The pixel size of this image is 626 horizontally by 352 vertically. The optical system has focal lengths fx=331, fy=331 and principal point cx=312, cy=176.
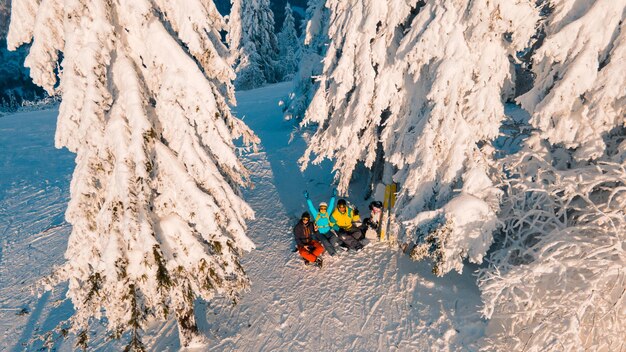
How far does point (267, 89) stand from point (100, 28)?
29.1 meters

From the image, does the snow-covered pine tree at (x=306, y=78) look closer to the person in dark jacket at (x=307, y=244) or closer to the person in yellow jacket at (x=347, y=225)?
the person in yellow jacket at (x=347, y=225)

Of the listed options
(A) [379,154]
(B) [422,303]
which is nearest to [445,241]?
(B) [422,303]

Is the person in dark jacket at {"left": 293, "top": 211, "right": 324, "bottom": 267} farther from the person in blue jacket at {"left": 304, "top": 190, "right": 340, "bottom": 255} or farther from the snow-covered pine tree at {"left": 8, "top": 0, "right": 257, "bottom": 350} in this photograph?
the snow-covered pine tree at {"left": 8, "top": 0, "right": 257, "bottom": 350}

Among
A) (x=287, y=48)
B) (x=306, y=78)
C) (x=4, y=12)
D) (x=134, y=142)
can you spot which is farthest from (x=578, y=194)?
(x=4, y=12)

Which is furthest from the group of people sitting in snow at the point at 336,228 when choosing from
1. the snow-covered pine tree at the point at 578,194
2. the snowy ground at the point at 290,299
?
the snow-covered pine tree at the point at 578,194

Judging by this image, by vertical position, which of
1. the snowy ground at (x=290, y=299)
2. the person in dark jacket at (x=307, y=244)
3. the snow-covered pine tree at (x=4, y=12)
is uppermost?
the snow-covered pine tree at (x=4, y=12)

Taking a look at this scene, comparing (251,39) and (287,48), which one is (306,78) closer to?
(251,39)

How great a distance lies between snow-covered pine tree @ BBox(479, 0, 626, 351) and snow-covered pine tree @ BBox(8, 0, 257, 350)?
5.70m

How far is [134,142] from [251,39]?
33582 millimetres

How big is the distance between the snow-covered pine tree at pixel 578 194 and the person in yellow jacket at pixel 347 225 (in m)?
3.98

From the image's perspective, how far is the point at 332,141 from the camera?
411 inches

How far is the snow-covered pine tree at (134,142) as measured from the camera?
199 inches

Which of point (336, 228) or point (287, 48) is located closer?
point (336, 228)

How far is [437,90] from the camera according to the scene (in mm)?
7074
